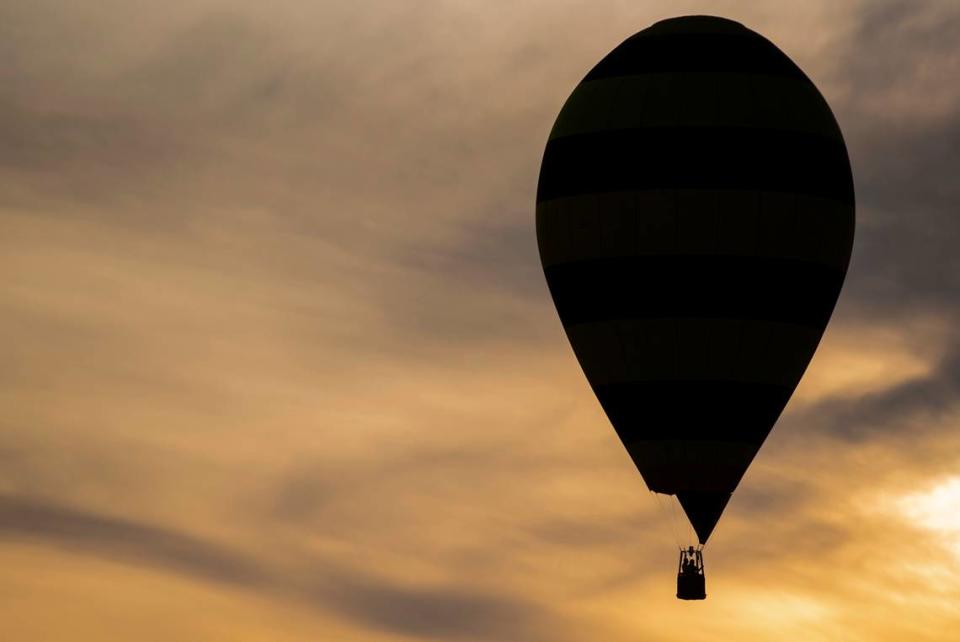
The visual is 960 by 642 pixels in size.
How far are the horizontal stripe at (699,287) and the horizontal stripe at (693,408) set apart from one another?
1462 mm

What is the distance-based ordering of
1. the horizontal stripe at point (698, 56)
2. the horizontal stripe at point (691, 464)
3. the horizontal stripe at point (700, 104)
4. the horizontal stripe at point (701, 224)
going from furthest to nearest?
the horizontal stripe at point (698, 56) → the horizontal stripe at point (691, 464) → the horizontal stripe at point (700, 104) → the horizontal stripe at point (701, 224)

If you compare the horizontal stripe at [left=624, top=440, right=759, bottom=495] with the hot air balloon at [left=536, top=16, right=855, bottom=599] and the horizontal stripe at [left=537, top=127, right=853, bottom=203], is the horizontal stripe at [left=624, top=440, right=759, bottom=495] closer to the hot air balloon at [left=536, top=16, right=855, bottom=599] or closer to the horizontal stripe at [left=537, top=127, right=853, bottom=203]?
the hot air balloon at [left=536, top=16, right=855, bottom=599]

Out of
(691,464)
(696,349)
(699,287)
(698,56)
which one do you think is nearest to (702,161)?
(698,56)

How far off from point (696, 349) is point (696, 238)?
2.31m

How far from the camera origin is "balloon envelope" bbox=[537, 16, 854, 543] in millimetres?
80625

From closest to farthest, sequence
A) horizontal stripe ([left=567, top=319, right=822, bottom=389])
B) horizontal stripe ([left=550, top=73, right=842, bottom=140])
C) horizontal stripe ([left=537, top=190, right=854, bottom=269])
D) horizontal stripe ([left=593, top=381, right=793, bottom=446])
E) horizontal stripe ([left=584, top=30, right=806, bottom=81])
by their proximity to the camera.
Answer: horizontal stripe ([left=537, top=190, right=854, bottom=269])
horizontal stripe ([left=550, top=73, right=842, bottom=140])
horizontal stripe ([left=567, top=319, right=822, bottom=389])
horizontal stripe ([left=593, top=381, right=793, bottom=446])
horizontal stripe ([left=584, top=30, right=806, bottom=81])

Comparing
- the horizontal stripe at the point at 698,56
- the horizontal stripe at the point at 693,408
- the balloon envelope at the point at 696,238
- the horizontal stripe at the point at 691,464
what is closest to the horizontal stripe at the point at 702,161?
the balloon envelope at the point at 696,238

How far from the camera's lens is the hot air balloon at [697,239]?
80.6m

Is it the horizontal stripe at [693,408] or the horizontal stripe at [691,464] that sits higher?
the horizontal stripe at [693,408]

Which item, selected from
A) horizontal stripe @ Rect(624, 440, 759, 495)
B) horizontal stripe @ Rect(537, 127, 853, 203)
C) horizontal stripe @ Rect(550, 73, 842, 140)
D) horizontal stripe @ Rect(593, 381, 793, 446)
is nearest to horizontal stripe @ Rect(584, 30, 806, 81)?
horizontal stripe @ Rect(550, 73, 842, 140)

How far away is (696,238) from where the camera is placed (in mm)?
80375

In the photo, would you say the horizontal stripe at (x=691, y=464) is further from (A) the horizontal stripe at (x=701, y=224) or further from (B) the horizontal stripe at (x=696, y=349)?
(A) the horizontal stripe at (x=701, y=224)

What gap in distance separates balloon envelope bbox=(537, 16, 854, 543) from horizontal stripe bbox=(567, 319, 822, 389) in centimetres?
3

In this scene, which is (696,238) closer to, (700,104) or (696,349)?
(696,349)
